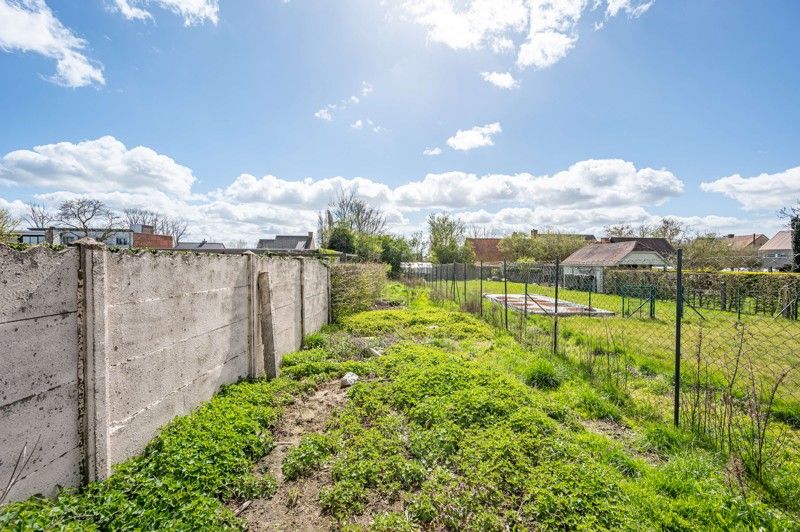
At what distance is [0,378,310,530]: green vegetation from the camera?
87.5 inches

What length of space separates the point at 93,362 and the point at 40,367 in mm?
334

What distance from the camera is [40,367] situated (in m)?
2.29

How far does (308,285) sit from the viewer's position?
329 inches

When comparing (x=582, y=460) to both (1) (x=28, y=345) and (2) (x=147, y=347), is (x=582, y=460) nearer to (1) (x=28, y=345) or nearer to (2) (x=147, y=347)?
(2) (x=147, y=347)

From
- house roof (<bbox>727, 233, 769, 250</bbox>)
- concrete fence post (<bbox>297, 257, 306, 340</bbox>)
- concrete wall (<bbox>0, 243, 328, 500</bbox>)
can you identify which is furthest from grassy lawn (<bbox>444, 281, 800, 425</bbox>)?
house roof (<bbox>727, 233, 769, 250</bbox>)

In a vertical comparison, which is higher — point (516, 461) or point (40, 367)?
point (40, 367)

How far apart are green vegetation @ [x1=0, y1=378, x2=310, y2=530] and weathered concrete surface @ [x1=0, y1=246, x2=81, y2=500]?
0.21 metres

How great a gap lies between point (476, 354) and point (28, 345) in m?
6.49

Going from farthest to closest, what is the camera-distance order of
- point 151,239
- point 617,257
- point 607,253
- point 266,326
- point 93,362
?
point 151,239, point 607,253, point 617,257, point 266,326, point 93,362

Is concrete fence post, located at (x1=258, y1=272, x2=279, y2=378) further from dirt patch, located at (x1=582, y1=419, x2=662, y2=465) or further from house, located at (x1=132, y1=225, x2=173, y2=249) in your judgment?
house, located at (x1=132, y1=225, x2=173, y2=249)

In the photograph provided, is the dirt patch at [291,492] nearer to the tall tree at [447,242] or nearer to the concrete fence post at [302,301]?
the concrete fence post at [302,301]

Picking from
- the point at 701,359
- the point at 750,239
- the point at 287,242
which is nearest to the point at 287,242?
the point at 287,242

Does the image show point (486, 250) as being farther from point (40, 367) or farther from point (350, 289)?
point (40, 367)

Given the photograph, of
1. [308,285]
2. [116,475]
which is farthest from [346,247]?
[116,475]
